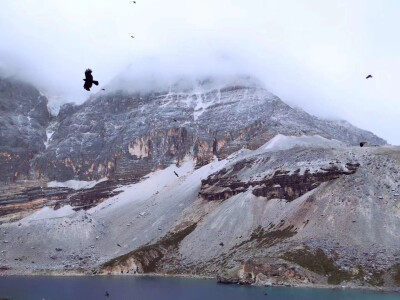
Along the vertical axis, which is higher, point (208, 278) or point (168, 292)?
point (168, 292)

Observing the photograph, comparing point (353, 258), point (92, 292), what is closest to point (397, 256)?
point (353, 258)

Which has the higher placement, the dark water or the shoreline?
the dark water

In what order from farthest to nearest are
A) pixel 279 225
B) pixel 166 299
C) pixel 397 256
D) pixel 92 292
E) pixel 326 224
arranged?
pixel 279 225
pixel 326 224
pixel 397 256
pixel 92 292
pixel 166 299

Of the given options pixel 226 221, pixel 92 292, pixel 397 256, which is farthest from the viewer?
pixel 226 221

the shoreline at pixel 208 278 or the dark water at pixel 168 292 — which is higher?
the dark water at pixel 168 292

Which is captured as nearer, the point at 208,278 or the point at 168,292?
the point at 168,292

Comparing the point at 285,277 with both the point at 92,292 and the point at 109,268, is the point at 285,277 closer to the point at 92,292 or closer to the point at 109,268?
the point at 92,292

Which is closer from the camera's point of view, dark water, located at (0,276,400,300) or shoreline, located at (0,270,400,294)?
dark water, located at (0,276,400,300)

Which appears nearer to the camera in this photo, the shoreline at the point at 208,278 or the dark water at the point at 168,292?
the dark water at the point at 168,292
